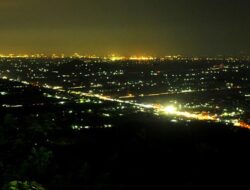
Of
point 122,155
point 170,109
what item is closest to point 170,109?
point 170,109

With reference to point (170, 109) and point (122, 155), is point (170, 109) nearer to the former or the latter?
point (170, 109)

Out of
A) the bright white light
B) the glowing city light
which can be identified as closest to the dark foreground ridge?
the glowing city light

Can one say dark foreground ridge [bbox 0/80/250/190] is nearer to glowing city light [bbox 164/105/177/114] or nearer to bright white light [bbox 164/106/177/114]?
glowing city light [bbox 164/105/177/114]

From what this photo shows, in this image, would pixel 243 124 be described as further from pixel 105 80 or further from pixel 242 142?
pixel 105 80

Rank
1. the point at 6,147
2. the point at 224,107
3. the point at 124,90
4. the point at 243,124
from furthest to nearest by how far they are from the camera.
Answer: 1. the point at 124,90
2. the point at 224,107
3. the point at 243,124
4. the point at 6,147

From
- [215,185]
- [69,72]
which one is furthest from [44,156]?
[69,72]

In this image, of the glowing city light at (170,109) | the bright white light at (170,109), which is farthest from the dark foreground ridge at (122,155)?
the bright white light at (170,109)

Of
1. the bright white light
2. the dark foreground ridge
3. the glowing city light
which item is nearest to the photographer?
the dark foreground ridge

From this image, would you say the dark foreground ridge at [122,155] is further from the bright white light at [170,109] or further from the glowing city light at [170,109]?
the bright white light at [170,109]
